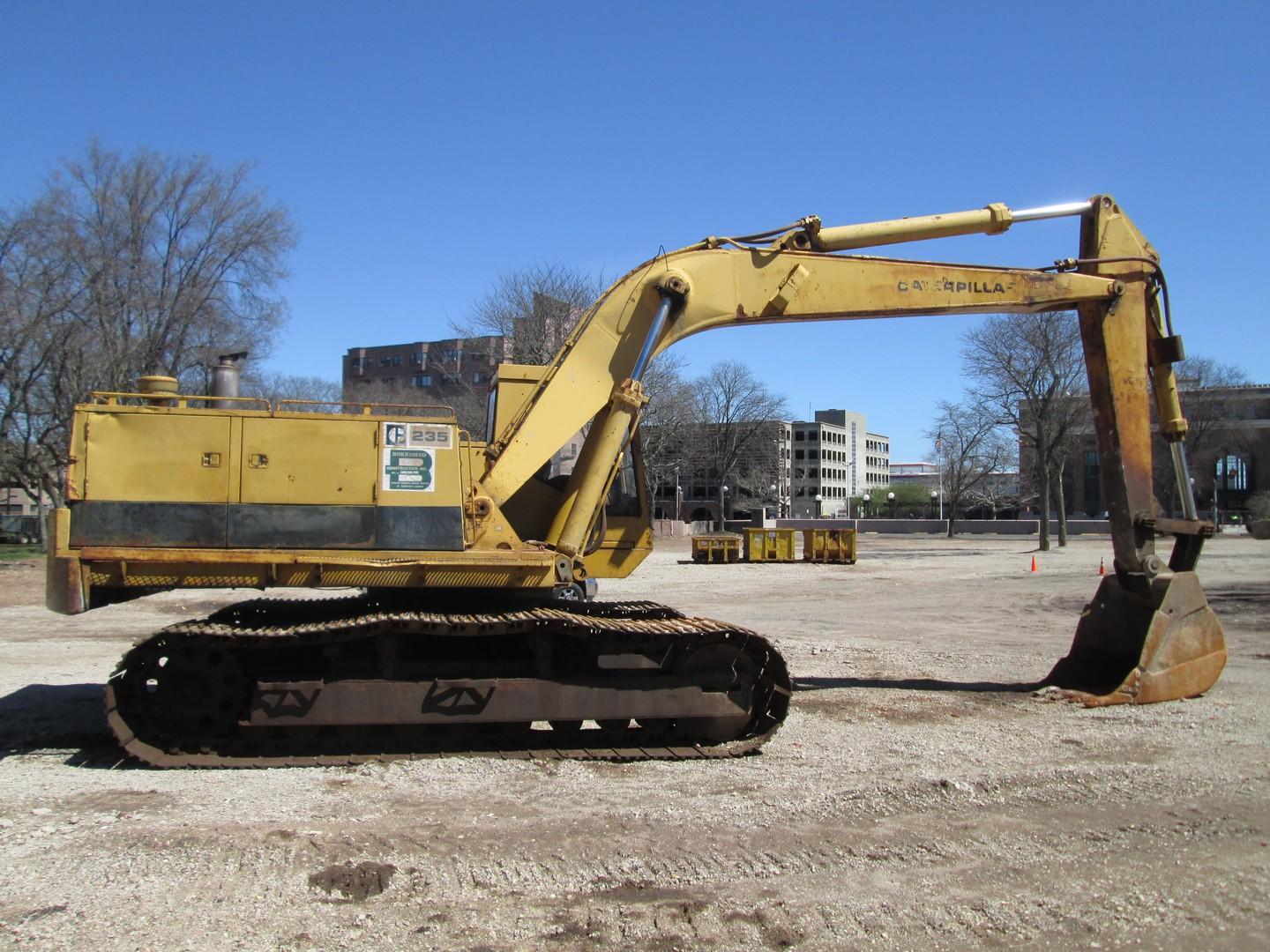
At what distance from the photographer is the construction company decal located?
7598 millimetres

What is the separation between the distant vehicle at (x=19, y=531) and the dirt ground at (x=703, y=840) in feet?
131

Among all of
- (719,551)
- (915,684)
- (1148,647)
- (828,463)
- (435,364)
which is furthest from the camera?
(828,463)

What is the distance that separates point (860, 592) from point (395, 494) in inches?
742

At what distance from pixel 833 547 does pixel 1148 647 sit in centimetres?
2588

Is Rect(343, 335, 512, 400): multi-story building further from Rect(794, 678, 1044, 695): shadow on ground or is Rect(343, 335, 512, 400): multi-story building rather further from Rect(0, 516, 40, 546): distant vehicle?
Rect(794, 678, 1044, 695): shadow on ground

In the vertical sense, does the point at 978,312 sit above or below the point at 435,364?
below

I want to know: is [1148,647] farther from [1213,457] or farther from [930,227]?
[1213,457]

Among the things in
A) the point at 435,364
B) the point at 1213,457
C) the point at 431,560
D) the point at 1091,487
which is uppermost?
the point at 435,364

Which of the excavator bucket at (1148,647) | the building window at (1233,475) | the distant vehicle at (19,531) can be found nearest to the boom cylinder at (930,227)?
the excavator bucket at (1148,647)

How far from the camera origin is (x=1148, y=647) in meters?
9.45

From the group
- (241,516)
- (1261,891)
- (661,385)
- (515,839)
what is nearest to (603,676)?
(515,839)

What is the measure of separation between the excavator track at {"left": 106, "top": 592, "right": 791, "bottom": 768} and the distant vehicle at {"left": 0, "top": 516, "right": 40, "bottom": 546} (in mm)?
41093

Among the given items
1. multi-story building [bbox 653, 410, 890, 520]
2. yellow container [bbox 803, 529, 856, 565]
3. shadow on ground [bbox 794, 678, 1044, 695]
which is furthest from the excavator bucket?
multi-story building [bbox 653, 410, 890, 520]

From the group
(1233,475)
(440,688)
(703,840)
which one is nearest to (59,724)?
(440,688)
